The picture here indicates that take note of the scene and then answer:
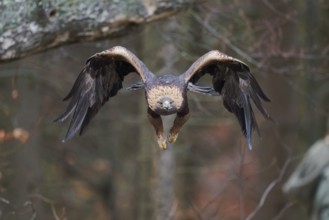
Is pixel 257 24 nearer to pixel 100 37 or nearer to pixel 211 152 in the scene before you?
pixel 100 37

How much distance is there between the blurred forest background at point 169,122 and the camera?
31.4 feet

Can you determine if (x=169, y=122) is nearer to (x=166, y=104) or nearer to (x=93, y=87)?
(x=93, y=87)

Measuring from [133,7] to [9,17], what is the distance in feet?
2.99

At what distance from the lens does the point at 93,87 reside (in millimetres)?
6547

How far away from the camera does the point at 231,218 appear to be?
17.5 meters

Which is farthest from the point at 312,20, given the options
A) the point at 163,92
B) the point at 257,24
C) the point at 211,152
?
the point at 211,152

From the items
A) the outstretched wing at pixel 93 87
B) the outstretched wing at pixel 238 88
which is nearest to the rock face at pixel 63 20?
the outstretched wing at pixel 93 87

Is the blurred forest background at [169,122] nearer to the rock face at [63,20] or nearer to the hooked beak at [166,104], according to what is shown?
the rock face at [63,20]

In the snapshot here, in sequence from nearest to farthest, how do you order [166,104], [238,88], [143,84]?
[166,104]
[143,84]
[238,88]

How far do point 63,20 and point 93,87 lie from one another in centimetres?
76

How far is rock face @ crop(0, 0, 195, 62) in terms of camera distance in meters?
6.95

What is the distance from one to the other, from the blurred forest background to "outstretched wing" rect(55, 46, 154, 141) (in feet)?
2.54

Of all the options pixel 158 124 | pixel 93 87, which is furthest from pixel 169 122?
pixel 158 124

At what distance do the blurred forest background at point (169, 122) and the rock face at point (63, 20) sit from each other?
43 cm
